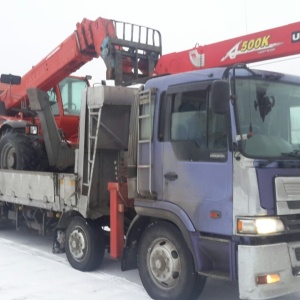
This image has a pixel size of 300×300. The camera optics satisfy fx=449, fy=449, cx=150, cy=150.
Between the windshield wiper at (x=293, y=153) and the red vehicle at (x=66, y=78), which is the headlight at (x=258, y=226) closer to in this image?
the windshield wiper at (x=293, y=153)

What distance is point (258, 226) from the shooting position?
390 centimetres

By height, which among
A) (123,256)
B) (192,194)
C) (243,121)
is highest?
(243,121)

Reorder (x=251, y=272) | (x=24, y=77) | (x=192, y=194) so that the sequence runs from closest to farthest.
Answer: (x=251, y=272) < (x=192, y=194) < (x=24, y=77)

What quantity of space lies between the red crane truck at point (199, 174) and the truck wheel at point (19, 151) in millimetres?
1913

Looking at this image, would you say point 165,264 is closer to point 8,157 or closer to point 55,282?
point 55,282

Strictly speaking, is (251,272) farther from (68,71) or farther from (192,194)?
(68,71)

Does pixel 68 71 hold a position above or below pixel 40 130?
above

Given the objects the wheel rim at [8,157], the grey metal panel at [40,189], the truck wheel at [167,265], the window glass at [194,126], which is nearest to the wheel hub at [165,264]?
the truck wheel at [167,265]

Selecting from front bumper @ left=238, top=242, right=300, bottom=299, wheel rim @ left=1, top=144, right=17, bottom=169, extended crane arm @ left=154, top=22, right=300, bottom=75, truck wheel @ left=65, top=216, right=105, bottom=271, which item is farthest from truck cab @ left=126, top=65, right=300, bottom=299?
wheel rim @ left=1, top=144, right=17, bottom=169

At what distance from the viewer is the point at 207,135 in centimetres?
428

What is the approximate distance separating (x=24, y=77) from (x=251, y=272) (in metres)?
6.33

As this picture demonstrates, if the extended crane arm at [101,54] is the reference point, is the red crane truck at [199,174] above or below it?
below

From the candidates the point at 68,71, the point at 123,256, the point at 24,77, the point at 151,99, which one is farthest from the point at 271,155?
the point at 24,77

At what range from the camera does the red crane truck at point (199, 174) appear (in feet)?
13.0
